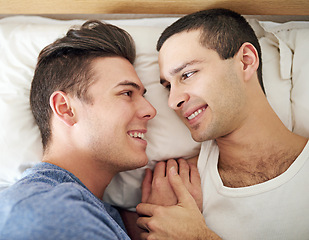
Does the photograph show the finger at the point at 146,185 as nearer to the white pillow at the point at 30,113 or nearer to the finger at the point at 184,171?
the white pillow at the point at 30,113

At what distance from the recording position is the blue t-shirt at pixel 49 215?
762 mm

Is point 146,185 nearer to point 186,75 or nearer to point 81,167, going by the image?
point 81,167

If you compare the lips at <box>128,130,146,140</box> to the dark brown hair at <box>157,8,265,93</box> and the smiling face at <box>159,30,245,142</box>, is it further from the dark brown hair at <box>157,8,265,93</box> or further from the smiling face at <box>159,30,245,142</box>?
the dark brown hair at <box>157,8,265,93</box>

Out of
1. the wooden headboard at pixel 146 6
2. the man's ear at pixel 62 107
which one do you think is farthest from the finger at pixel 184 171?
the wooden headboard at pixel 146 6

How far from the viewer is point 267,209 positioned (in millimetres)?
1190

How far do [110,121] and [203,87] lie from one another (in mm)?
430

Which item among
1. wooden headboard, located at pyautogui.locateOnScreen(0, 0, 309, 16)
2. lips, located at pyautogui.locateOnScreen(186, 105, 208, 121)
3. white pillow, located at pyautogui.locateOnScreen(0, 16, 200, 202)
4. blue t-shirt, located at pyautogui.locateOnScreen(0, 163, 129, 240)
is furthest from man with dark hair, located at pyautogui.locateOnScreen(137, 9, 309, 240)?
blue t-shirt, located at pyautogui.locateOnScreen(0, 163, 129, 240)

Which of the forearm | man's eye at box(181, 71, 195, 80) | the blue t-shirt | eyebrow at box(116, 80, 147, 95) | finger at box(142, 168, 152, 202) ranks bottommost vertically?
the forearm

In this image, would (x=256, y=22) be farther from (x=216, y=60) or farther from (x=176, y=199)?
(x=176, y=199)

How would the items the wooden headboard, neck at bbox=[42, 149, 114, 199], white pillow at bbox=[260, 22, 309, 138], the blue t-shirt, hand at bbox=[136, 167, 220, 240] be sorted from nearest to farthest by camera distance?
the blue t-shirt → hand at bbox=[136, 167, 220, 240] → neck at bbox=[42, 149, 114, 199] → white pillow at bbox=[260, 22, 309, 138] → the wooden headboard

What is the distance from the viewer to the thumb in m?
1.19

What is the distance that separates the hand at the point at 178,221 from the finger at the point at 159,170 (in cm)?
16

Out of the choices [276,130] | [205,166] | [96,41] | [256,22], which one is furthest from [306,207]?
[96,41]

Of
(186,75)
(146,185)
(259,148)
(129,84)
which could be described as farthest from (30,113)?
(259,148)
